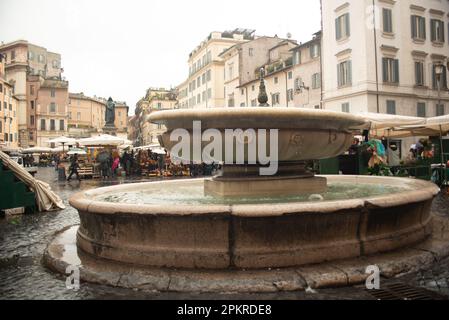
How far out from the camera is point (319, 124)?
4629mm

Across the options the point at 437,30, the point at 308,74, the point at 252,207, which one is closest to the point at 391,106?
the point at 437,30

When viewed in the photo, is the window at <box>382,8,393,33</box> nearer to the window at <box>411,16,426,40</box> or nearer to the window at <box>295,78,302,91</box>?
the window at <box>411,16,426,40</box>

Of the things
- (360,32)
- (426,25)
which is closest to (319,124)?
(360,32)

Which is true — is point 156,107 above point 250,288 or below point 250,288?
above

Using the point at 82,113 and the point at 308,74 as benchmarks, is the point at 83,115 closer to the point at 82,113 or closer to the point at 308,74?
the point at 82,113

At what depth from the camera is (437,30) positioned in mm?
28578

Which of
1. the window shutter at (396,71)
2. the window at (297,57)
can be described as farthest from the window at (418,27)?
the window at (297,57)

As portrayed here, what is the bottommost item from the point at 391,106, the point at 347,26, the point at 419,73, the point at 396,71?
the point at 391,106

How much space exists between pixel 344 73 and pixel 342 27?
3.19 m

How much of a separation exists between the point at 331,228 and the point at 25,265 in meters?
2.99

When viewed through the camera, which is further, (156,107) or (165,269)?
(156,107)

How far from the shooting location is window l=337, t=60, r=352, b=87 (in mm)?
26641

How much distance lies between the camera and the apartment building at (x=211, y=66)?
177ft
